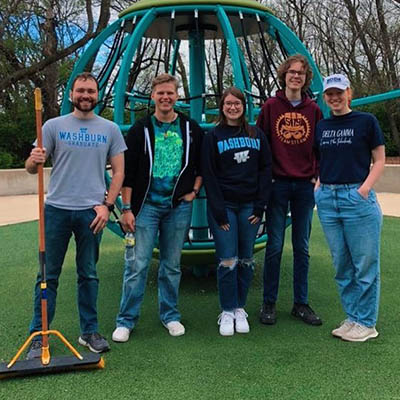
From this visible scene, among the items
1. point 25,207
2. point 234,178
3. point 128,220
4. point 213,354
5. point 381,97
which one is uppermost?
point 381,97

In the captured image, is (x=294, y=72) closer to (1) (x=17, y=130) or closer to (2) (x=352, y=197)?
(2) (x=352, y=197)

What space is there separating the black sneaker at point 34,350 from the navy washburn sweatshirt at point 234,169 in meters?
1.37

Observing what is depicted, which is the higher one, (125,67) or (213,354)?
(125,67)

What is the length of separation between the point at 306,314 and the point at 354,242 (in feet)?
2.54

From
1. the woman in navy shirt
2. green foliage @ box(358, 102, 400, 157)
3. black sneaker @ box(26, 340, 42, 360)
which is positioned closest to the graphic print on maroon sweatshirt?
the woman in navy shirt

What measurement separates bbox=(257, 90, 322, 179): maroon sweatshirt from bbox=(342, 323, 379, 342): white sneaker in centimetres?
106

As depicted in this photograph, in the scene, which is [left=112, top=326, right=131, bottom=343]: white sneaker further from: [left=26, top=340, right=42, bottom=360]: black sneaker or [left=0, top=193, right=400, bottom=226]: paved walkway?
[left=0, top=193, right=400, bottom=226]: paved walkway

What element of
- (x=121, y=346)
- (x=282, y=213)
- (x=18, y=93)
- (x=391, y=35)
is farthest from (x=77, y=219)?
(x=391, y=35)

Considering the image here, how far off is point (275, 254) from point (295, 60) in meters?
1.36

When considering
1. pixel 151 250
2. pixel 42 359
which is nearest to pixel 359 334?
pixel 151 250

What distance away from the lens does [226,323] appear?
3545 millimetres

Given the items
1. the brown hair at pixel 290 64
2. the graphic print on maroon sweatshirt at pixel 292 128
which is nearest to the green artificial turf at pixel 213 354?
the graphic print on maroon sweatshirt at pixel 292 128

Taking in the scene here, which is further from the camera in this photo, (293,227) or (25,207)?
(25,207)

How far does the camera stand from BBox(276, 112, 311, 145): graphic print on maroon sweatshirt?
3.48m
